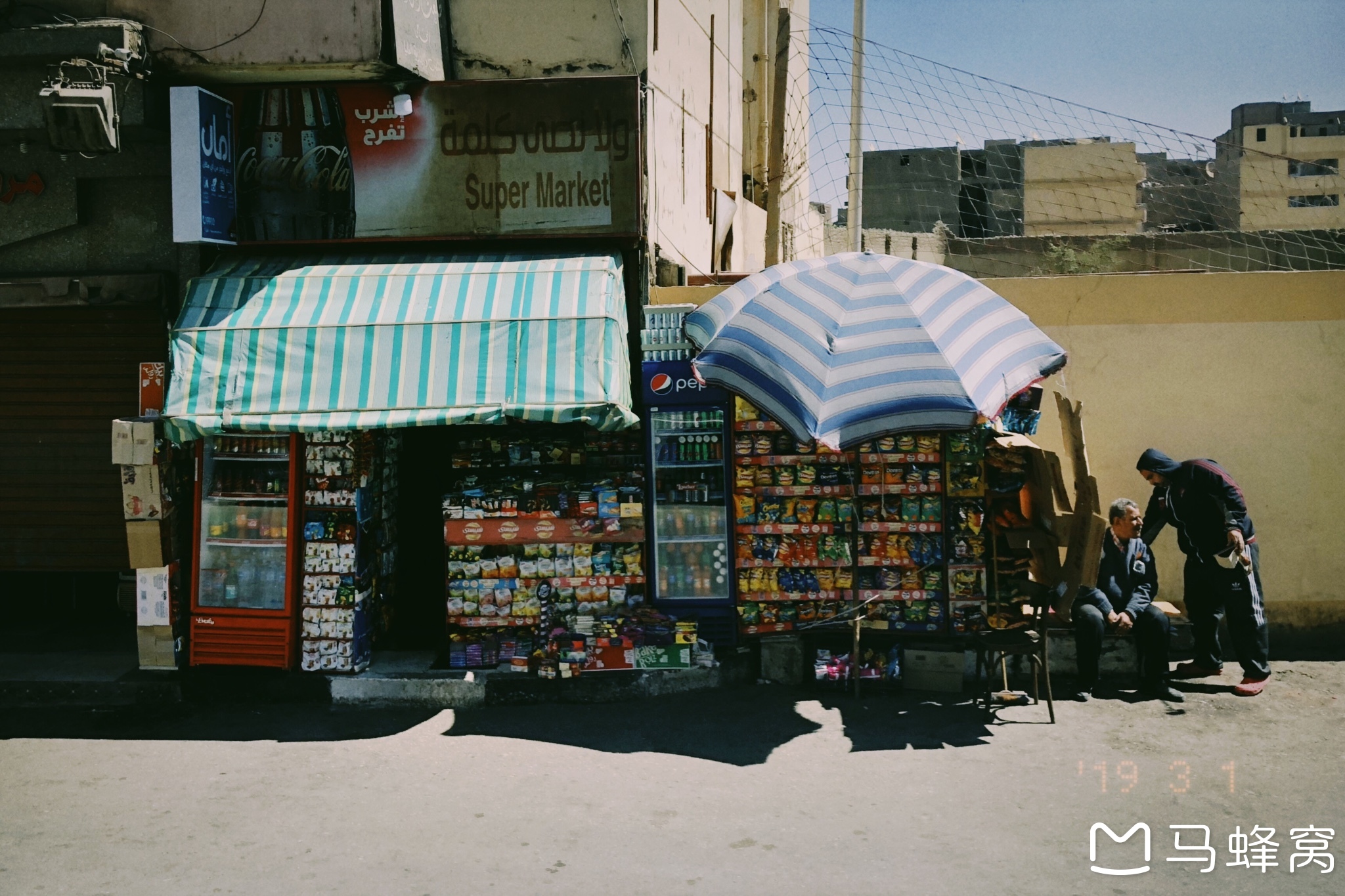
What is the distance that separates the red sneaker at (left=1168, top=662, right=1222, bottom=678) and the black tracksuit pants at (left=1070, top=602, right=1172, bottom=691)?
0.90ft

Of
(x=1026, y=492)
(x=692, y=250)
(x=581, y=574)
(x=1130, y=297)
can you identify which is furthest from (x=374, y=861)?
(x=692, y=250)

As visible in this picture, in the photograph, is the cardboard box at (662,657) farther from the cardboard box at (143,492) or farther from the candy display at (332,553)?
the cardboard box at (143,492)

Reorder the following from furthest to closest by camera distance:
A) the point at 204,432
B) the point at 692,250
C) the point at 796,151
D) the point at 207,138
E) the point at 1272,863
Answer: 1. the point at 796,151
2. the point at 692,250
3. the point at 207,138
4. the point at 204,432
5. the point at 1272,863

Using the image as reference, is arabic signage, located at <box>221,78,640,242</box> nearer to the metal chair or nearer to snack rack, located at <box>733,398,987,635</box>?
snack rack, located at <box>733,398,987,635</box>

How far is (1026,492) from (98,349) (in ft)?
25.0

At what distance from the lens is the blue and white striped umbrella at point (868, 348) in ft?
21.8

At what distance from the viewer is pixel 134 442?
7750 millimetres

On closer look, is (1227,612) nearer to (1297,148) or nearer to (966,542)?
(966,542)

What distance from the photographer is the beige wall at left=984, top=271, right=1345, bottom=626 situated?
8.62 m

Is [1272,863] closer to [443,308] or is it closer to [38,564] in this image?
[443,308]

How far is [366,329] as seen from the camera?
758 centimetres

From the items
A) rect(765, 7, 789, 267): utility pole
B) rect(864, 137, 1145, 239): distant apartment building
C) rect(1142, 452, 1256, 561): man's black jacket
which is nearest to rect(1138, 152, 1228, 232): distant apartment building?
rect(864, 137, 1145, 239): distant apartment building

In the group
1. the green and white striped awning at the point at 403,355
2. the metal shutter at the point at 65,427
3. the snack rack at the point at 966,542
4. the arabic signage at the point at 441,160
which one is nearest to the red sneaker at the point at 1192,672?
the snack rack at the point at 966,542

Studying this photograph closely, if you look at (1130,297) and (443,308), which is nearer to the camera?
(443,308)
